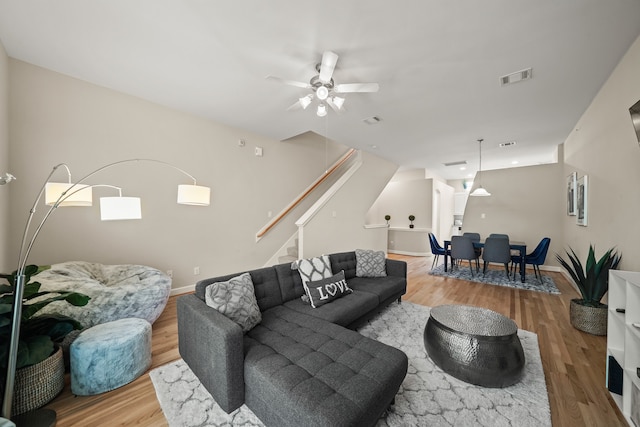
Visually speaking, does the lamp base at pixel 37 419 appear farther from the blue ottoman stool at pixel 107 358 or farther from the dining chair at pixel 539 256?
the dining chair at pixel 539 256

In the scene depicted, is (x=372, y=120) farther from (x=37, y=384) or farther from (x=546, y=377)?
(x=37, y=384)

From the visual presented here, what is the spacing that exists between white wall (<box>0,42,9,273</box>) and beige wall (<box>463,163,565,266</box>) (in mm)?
8891

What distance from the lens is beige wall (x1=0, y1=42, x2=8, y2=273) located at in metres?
2.38

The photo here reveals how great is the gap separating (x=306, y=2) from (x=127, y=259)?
12.3ft

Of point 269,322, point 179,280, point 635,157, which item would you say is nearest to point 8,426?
point 269,322

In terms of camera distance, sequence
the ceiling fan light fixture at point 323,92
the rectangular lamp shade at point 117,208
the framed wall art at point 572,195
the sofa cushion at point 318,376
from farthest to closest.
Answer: the framed wall art at point 572,195
the ceiling fan light fixture at point 323,92
the rectangular lamp shade at point 117,208
the sofa cushion at point 318,376

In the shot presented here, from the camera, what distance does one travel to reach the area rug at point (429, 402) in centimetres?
153

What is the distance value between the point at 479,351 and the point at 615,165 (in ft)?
9.00

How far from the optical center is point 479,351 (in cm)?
180

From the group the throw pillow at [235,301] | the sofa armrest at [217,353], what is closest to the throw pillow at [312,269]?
the throw pillow at [235,301]

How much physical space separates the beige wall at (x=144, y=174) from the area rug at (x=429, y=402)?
6.95 ft

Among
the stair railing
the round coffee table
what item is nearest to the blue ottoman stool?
the round coffee table

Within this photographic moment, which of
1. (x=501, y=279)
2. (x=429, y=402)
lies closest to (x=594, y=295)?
(x=501, y=279)

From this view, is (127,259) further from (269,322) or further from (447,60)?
(447,60)
